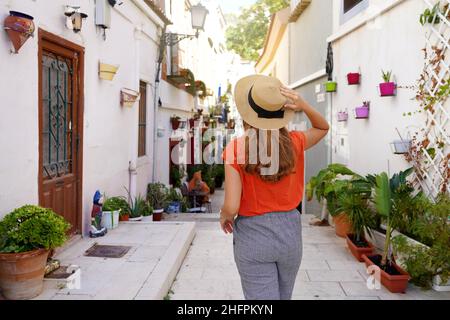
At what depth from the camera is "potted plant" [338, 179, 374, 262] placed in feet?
17.9

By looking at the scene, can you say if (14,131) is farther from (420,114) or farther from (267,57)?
(267,57)

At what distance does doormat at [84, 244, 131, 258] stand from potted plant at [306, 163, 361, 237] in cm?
267

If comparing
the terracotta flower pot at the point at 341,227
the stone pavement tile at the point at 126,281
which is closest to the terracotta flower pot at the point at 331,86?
the terracotta flower pot at the point at 341,227

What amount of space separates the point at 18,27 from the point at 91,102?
2.16m

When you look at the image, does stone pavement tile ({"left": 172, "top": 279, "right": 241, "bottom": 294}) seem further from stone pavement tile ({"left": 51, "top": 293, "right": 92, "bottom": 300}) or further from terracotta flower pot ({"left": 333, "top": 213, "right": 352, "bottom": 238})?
terracotta flower pot ({"left": 333, "top": 213, "right": 352, "bottom": 238})

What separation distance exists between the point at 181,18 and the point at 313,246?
911 cm

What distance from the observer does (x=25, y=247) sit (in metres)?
3.59

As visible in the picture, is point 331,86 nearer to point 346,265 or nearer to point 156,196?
point 346,265

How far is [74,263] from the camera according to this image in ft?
15.1

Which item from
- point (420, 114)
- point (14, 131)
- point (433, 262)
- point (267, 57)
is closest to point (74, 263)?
point (14, 131)

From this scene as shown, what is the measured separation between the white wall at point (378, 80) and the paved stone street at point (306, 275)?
1.35 meters

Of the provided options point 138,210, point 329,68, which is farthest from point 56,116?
point 329,68

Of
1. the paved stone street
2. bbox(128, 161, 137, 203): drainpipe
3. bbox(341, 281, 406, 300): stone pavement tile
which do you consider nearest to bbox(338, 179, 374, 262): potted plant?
the paved stone street

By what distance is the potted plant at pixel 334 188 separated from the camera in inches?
237
